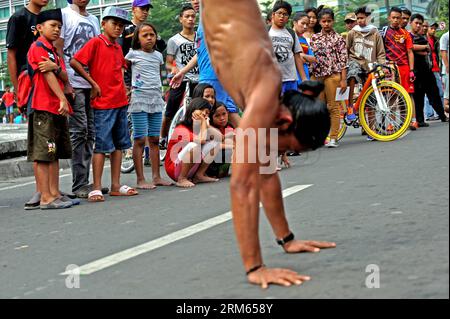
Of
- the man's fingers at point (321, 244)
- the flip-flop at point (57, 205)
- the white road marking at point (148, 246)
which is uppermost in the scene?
the man's fingers at point (321, 244)

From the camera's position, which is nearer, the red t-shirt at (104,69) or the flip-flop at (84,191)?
the red t-shirt at (104,69)

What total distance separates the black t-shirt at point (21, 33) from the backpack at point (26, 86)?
1.02ft

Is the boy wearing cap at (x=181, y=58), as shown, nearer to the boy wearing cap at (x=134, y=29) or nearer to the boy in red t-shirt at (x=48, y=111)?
the boy wearing cap at (x=134, y=29)

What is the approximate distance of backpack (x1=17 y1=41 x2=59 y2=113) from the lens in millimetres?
7043

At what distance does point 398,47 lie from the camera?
490 inches

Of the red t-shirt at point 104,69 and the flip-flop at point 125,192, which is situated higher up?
the red t-shirt at point 104,69

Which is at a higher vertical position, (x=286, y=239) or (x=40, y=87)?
(x=40, y=87)

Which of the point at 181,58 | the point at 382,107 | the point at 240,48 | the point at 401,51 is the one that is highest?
the point at 240,48

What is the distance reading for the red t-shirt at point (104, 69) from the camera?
294 inches

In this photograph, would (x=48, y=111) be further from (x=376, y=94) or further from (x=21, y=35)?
(x=376, y=94)

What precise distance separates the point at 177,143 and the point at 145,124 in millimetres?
354

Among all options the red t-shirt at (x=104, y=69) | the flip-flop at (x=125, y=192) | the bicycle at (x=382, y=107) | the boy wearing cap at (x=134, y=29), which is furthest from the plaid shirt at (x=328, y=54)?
the flip-flop at (x=125, y=192)

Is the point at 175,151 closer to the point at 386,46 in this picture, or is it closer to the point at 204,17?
the point at 204,17

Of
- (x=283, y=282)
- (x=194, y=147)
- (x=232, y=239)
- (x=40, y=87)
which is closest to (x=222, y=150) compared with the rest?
(x=194, y=147)
